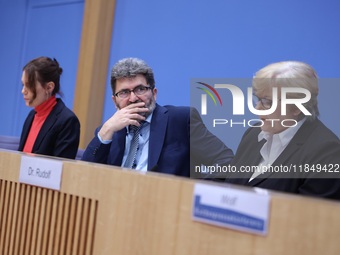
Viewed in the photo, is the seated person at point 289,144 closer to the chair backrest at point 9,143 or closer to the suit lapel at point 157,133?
the suit lapel at point 157,133

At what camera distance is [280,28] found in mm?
2416

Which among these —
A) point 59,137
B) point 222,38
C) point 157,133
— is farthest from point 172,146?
point 222,38

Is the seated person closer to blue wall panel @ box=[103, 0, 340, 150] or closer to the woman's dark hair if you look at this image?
blue wall panel @ box=[103, 0, 340, 150]

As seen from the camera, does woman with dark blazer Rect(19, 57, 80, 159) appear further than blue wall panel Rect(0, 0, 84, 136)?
No

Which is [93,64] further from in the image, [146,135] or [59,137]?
[146,135]

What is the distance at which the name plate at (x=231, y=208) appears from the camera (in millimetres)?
567

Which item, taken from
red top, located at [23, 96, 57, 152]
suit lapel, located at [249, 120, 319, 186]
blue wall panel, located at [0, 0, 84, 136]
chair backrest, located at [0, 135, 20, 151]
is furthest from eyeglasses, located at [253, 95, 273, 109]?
blue wall panel, located at [0, 0, 84, 136]

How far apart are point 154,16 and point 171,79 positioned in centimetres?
45

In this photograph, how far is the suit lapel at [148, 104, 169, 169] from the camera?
1612 mm

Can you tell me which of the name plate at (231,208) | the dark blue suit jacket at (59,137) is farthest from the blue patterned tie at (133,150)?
the name plate at (231,208)

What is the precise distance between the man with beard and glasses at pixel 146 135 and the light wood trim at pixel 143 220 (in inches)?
28.5

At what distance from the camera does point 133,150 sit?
5.47 feet

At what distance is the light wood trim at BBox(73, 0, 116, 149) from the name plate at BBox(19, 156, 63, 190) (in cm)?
230

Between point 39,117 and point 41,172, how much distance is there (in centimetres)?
139
